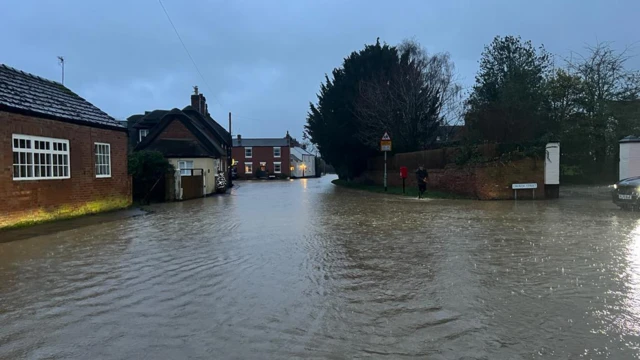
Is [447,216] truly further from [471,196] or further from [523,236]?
[471,196]

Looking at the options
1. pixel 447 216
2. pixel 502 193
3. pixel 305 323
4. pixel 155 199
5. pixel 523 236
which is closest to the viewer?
pixel 305 323

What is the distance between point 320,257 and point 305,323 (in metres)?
3.48

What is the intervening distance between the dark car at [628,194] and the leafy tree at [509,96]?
19.3 ft

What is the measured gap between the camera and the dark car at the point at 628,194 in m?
14.9

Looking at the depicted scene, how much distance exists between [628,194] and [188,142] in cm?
2660

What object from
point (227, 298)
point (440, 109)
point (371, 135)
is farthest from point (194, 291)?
point (440, 109)

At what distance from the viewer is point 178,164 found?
3006cm

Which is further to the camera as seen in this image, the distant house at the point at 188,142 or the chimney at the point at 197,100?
the chimney at the point at 197,100

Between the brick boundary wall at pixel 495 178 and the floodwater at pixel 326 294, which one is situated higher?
the brick boundary wall at pixel 495 178

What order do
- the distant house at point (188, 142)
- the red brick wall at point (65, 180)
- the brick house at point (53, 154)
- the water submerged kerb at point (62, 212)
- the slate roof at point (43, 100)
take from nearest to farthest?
the red brick wall at point (65, 180), the water submerged kerb at point (62, 212), the brick house at point (53, 154), the slate roof at point (43, 100), the distant house at point (188, 142)

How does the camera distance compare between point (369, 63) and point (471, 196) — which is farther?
point (369, 63)

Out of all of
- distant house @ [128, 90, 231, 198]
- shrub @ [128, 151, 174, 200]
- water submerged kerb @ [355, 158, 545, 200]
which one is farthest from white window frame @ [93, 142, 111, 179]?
water submerged kerb @ [355, 158, 545, 200]

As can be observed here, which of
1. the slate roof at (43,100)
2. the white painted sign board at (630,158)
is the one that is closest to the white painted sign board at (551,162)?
the white painted sign board at (630,158)

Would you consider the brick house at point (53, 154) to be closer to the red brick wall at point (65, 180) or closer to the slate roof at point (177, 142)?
the red brick wall at point (65, 180)
